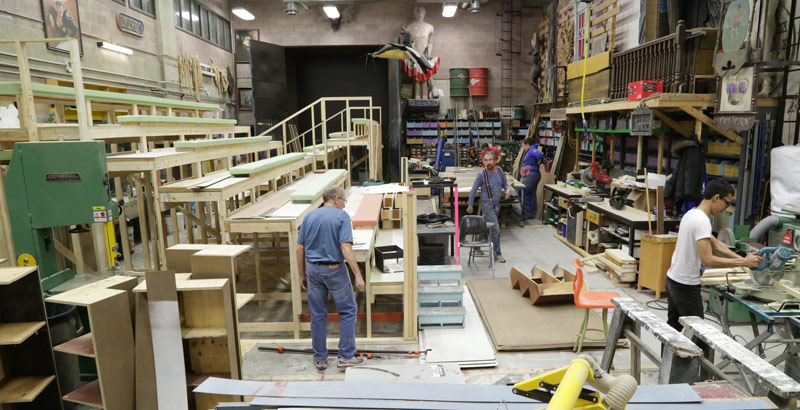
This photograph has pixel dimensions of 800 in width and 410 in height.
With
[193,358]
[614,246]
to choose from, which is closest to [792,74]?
[614,246]

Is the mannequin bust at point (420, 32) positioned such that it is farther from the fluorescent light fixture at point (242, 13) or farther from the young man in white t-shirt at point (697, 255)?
the young man in white t-shirt at point (697, 255)

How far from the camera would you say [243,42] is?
18.6m

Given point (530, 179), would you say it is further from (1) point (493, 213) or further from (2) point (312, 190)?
(2) point (312, 190)

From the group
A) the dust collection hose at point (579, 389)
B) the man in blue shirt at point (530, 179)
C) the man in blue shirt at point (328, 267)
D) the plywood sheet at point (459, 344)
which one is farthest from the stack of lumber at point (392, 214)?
the dust collection hose at point (579, 389)

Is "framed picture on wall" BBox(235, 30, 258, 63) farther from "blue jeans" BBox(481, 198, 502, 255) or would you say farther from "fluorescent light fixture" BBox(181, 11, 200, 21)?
"blue jeans" BBox(481, 198, 502, 255)

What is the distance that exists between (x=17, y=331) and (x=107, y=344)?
0.74 meters

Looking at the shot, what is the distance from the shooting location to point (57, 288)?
4090 millimetres

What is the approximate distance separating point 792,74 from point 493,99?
501 inches

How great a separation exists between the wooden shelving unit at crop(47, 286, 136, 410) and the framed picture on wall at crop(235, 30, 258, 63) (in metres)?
17.2

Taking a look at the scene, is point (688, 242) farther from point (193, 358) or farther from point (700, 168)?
point (193, 358)

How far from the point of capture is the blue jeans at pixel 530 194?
11.4 metres

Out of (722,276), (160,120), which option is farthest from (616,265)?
(160,120)

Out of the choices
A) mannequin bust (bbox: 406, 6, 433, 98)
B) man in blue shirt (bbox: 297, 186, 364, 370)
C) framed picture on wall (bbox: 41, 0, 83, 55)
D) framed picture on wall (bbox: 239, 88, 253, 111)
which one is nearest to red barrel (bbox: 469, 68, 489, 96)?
mannequin bust (bbox: 406, 6, 433, 98)

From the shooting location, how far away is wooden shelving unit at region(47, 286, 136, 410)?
9.91 ft
